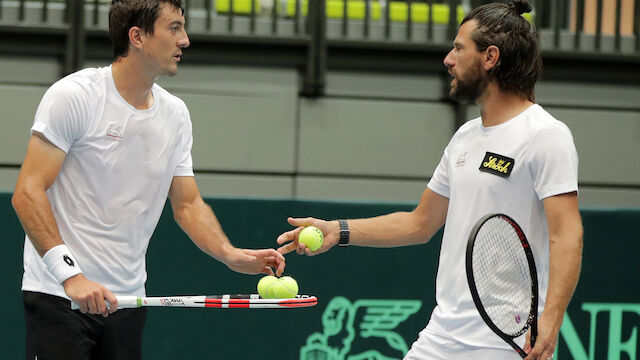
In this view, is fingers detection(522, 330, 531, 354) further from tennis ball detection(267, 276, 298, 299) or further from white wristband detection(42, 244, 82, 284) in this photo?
white wristband detection(42, 244, 82, 284)

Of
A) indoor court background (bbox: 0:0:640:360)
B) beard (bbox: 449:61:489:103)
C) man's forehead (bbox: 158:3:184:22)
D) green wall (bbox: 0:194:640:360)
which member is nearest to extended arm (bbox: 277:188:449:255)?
beard (bbox: 449:61:489:103)

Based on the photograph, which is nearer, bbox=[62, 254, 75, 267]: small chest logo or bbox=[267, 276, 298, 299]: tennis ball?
bbox=[62, 254, 75, 267]: small chest logo

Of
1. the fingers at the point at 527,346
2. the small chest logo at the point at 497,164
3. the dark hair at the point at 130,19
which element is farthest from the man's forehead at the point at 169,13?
the fingers at the point at 527,346

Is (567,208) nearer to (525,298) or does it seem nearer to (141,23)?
(525,298)

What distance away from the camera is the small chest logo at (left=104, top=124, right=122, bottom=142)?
12.6 ft

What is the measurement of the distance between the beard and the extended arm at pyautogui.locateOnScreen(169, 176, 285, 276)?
1031mm

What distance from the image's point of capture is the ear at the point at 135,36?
3994 millimetres

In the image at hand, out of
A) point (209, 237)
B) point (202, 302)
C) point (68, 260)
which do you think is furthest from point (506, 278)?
point (68, 260)

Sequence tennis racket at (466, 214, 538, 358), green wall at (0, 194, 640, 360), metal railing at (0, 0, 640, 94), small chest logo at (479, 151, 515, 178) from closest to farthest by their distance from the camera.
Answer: tennis racket at (466, 214, 538, 358)
small chest logo at (479, 151, 515, 178)
green wall at (0, 194, 640, 360)
metal railing at (0, 0, 640, 94)

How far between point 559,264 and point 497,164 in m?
0.45

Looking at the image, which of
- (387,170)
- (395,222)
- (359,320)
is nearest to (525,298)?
(395,222)

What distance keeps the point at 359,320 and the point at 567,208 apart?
2.61 metres

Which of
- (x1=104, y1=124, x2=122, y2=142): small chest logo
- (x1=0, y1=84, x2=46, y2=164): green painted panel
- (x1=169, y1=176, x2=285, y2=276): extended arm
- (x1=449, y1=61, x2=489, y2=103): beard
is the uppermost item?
(x1=449, y1=61, x2=489, y2=103): beard

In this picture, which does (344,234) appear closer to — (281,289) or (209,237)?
(281,289)
